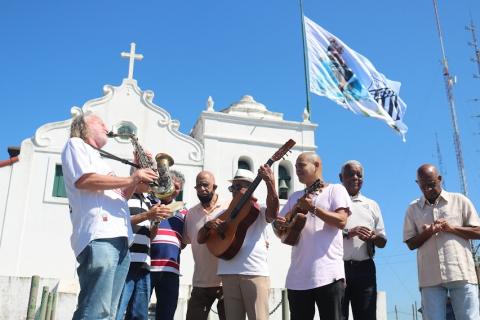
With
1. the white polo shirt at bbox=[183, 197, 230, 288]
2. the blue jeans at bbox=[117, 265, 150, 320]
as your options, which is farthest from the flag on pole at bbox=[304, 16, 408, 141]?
the blue jeans at bbox=[117, 265, 150, 320]

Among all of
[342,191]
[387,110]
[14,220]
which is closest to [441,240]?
[342,191]

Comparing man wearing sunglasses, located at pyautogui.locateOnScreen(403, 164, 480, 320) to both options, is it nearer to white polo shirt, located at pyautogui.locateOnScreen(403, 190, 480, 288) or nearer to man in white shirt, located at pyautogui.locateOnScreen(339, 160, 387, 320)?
white polo shirt, located at pyautogui.locateOnScreen(403, 190, 480, 288)

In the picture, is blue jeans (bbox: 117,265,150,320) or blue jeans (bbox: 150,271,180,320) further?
blue jeans (bbox: 150,271,180,320)

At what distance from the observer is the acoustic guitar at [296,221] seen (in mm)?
5074

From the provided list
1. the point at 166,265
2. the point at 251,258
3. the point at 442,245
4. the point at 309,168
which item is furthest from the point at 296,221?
the point at 166,265

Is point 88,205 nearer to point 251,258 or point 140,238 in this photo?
point 140,238

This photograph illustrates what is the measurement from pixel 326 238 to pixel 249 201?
1.09 meters

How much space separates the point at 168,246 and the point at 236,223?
1.07m

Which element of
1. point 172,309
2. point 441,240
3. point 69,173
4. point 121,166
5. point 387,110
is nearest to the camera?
point 69,173

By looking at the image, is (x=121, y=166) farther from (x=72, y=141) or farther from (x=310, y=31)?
(x=72, y=141)

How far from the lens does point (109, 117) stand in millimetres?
19797

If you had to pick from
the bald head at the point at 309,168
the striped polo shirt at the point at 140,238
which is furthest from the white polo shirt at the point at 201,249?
the bald head at the point at 309,168

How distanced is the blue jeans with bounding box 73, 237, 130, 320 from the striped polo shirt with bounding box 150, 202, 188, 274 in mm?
1966

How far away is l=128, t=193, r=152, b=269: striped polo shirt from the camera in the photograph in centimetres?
573
